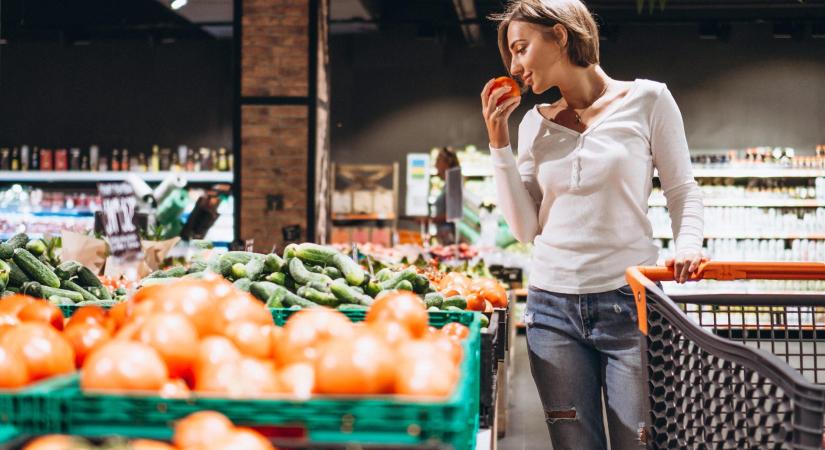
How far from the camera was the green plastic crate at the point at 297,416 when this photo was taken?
3.11 ft

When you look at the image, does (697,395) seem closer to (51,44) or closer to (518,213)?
(518,213)

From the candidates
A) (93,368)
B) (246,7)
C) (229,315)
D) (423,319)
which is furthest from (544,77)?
(246,7)

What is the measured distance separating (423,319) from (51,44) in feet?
33.2

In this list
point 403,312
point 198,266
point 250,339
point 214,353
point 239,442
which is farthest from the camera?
point 198,266

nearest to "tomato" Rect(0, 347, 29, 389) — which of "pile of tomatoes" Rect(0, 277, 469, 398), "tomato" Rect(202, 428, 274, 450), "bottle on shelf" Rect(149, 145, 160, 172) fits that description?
"pile of tomatoes" Rect(0, 277, 469, 398)

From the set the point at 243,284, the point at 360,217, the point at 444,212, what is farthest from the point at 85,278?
the point at 360,217

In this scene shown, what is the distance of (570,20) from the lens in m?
2.00

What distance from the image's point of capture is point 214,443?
2.93 feet

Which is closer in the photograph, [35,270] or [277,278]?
[277,278]

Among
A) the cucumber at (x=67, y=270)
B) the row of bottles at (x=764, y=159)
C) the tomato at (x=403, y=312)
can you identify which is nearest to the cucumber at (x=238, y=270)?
the cucumber at (x=67, y=270)

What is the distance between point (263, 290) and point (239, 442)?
129 cm

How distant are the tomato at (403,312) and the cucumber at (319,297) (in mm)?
767

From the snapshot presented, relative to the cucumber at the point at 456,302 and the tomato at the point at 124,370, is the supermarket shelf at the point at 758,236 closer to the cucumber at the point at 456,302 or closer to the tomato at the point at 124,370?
the cucumber at the point at 456,302

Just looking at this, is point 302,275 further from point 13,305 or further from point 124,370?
point 124,370
